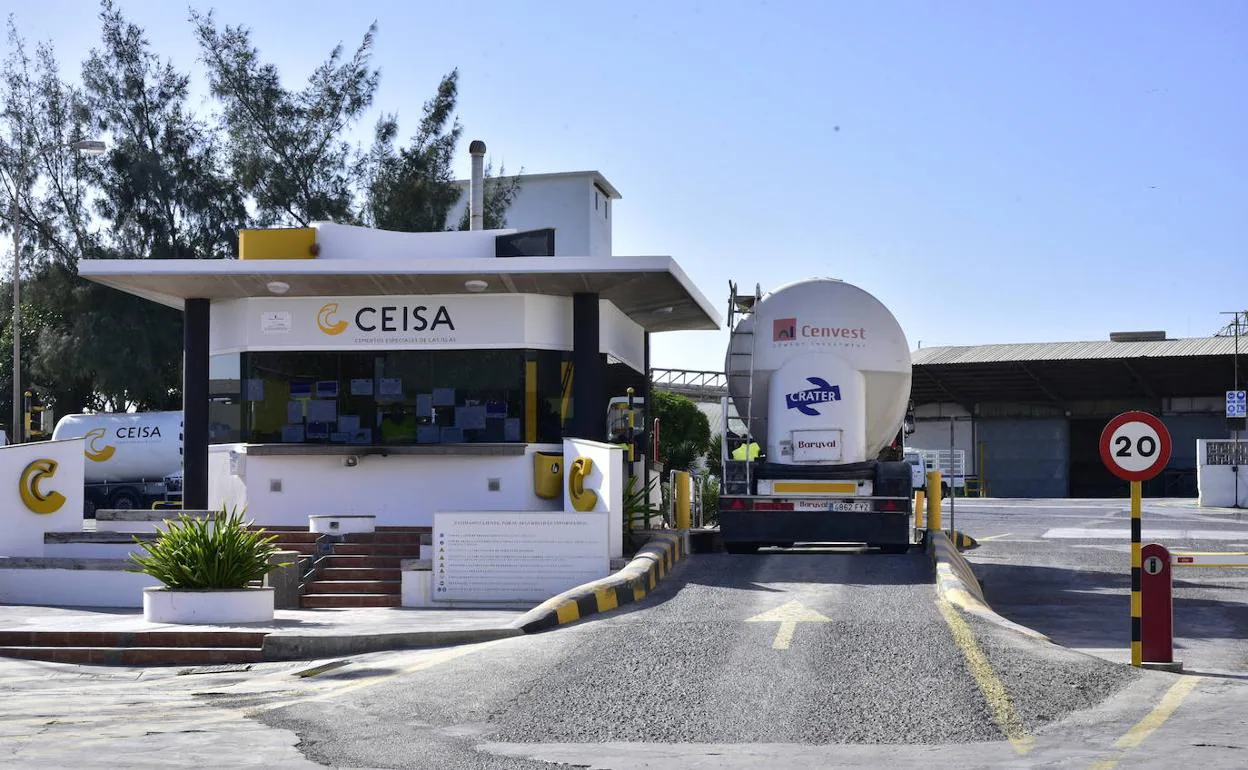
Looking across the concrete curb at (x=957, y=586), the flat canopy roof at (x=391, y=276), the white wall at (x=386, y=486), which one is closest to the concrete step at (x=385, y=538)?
the white wall at (x=386, y=486)

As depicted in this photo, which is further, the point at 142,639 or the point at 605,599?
the point at 605,599

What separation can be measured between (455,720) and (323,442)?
39.7 feet

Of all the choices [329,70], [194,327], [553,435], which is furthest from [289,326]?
[329,70]

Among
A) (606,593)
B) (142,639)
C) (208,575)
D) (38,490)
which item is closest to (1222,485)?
(606,593)

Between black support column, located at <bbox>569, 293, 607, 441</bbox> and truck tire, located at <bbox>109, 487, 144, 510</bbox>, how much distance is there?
992 inches

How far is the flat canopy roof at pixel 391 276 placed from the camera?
20109 millimetres

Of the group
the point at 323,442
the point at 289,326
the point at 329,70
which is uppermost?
the point at 329,70

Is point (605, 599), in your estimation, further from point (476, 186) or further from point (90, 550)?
point (476, 186)

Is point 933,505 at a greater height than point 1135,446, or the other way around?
point 1135,446

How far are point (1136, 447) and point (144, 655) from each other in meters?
9.07

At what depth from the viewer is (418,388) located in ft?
69.8

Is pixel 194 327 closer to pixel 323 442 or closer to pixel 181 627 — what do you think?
pixel 323 442

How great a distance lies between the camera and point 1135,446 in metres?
12.2

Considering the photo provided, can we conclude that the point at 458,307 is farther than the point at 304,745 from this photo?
Yes
